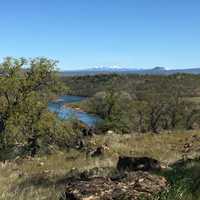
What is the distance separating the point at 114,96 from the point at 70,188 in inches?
2164

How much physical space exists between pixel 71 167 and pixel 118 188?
30.0ft

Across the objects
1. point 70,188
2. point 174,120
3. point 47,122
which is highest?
point 70,188

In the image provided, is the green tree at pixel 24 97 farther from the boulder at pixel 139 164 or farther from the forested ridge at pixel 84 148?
the boulder at pixel 139 164

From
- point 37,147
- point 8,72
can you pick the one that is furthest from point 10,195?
point 8,72

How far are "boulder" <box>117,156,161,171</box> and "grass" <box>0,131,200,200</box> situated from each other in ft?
1.50

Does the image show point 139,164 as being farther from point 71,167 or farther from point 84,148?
point 84,148

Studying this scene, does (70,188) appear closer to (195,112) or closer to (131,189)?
(131,189)

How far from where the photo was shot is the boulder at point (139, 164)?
10281 mm

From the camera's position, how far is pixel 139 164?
1119 centimetres

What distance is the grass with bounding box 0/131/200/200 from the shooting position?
8.11 metres

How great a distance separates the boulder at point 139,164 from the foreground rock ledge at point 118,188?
10.0ft

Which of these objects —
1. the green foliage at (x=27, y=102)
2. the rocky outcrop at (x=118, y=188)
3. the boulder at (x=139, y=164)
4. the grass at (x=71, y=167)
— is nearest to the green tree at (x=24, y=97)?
the green foliage at (x=27, y=102)

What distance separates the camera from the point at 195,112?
70.8 metres

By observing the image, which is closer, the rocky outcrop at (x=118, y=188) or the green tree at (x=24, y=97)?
the rocky outcrop at (x=118, y=188)
